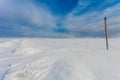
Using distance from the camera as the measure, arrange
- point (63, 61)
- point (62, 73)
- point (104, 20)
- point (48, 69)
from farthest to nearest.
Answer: point (104, 20), point (63, 61), point (48, 69), point (62, 73)

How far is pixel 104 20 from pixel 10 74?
12.3 metres

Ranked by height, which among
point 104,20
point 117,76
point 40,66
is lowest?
point 117,76

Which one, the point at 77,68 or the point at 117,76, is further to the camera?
the point at 77,68

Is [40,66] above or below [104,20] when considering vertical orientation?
below

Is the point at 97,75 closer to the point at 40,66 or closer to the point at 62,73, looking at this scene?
the point at 62,73

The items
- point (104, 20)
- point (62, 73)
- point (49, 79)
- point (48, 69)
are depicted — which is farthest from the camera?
point (104, 20)

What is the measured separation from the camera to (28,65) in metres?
9.43

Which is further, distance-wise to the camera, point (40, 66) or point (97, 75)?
point (40, 66)

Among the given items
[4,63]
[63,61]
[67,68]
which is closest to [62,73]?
[67,68]

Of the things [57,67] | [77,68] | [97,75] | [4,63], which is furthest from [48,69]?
[4,63]

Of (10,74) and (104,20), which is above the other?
(104,20)

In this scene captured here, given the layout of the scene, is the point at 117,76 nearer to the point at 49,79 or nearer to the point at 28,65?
the point at 49,79

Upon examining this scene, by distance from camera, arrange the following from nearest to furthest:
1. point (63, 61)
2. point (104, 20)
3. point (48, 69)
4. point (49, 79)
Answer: point (49, 79), point (48, 69), point (63, 61), point (104, 20)

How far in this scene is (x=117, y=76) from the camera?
8680 mm
